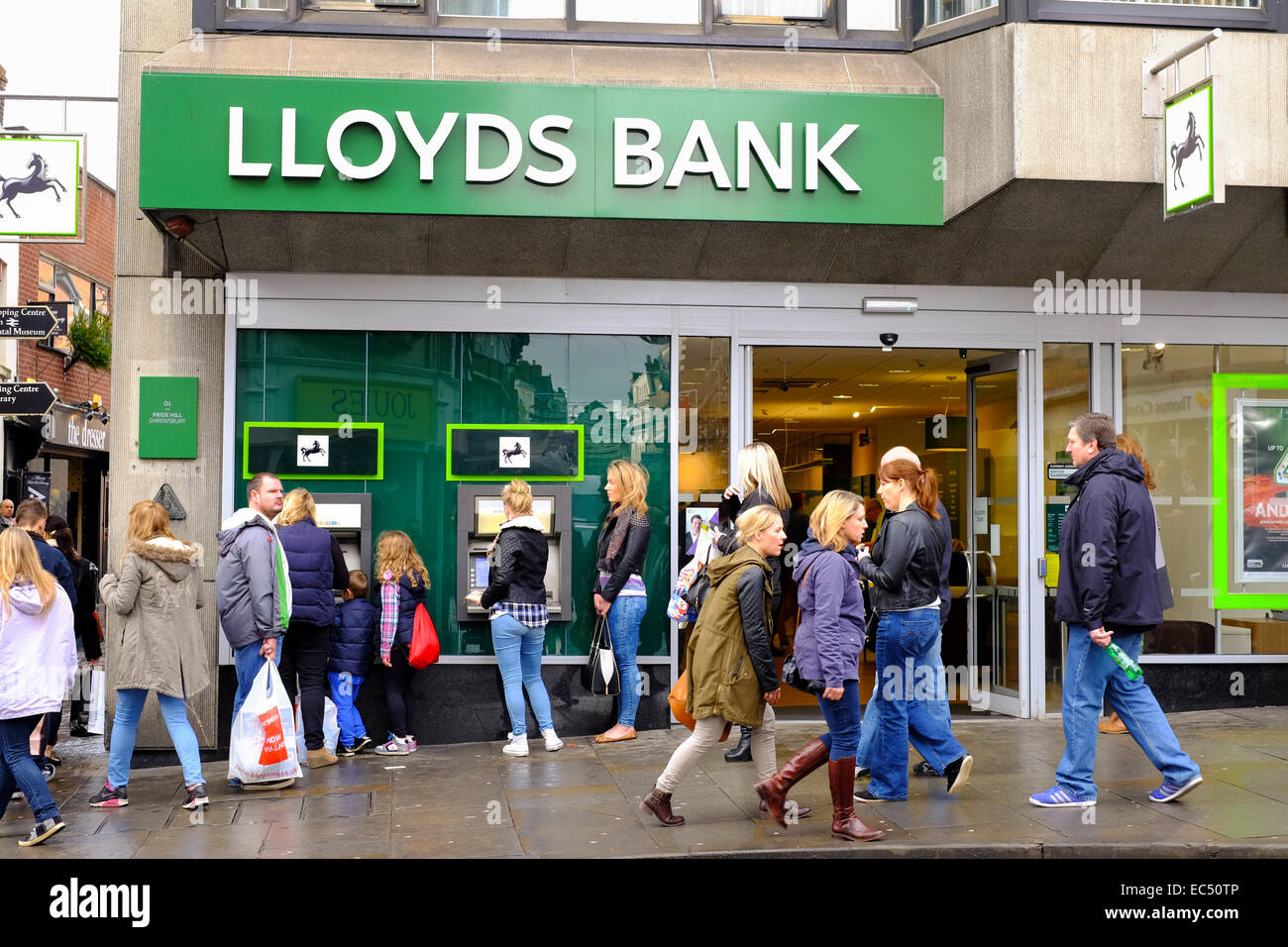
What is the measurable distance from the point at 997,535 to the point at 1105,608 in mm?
3410

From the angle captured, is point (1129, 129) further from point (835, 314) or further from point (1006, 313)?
point (835, 314)

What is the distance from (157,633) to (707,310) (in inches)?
180

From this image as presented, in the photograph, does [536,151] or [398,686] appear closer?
[536,151]

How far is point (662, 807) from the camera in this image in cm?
638

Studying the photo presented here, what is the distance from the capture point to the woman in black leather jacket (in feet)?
22.2

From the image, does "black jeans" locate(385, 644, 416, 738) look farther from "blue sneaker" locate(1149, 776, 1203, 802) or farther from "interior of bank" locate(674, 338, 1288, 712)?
"blue sneaker" locate(1149, 776, 1203, 802)

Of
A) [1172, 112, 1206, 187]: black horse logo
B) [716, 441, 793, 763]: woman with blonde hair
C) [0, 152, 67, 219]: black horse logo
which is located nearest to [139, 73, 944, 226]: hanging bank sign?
[0, 152, 67, 219]: black horse logo

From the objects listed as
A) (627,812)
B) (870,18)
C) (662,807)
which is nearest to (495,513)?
(627,812)

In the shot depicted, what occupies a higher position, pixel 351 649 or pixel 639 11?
pixel 639 11

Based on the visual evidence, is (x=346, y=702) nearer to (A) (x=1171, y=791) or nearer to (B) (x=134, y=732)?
(B) (x=134, y=732)

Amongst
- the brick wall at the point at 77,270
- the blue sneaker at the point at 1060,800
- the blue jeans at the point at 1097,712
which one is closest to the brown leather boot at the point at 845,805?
the blue sneaker at the point at 1060,800
